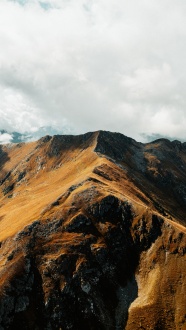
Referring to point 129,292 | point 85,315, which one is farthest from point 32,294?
point 129,292

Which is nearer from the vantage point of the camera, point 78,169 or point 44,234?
point 44,234

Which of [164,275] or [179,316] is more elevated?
[164,275]

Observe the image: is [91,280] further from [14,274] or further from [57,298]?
[14,274]

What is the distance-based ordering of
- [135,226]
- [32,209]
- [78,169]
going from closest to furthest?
1. [135,226]
2. [32,209]
3. [78,169]

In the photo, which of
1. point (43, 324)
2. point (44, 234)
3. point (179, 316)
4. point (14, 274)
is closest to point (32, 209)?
point (44, 234)

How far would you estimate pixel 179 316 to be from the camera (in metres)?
95.2

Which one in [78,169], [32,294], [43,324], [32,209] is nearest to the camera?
[43,324]

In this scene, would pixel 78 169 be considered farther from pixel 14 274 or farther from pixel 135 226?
pixel 14 274

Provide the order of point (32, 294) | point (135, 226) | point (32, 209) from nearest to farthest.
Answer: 1. point (32, 294)
2. point (135, 226)
3. point (32, 209)

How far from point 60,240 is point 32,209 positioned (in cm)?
3044

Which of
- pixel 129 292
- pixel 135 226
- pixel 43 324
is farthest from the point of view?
pixel 135 226

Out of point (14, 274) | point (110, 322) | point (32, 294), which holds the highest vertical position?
point (14, 274)

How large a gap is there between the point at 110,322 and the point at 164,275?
23.7 meters

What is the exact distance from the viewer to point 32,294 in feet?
314
